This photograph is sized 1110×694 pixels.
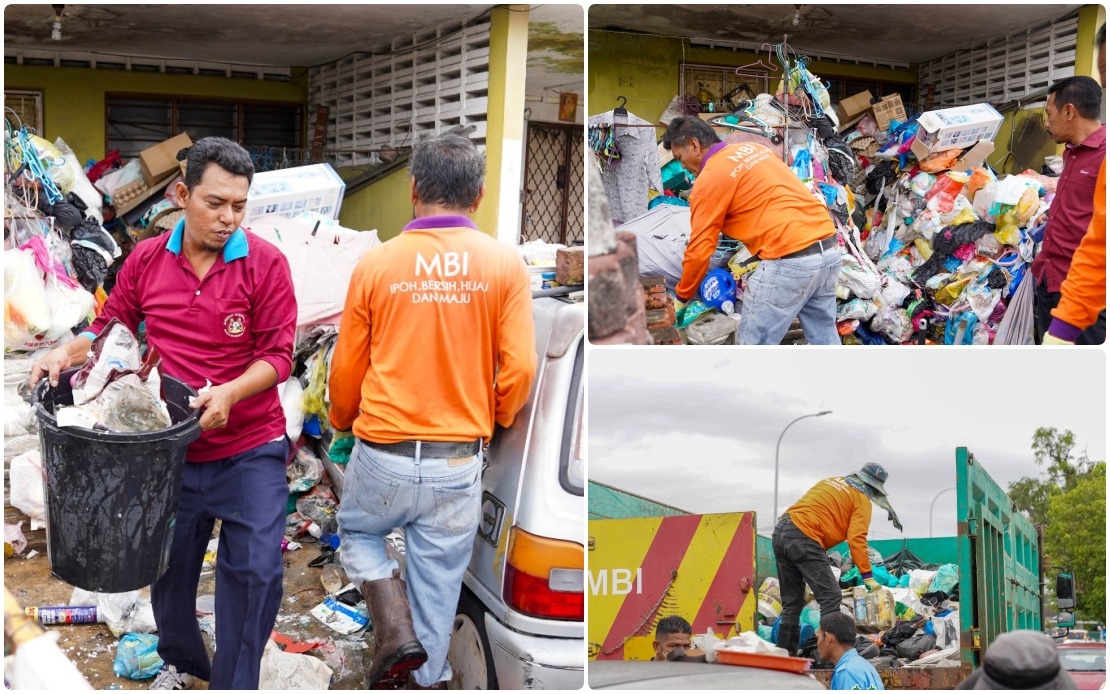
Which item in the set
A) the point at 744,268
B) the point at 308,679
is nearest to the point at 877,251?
the point at 744,268

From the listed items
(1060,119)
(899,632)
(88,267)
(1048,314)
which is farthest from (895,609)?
(88,267)

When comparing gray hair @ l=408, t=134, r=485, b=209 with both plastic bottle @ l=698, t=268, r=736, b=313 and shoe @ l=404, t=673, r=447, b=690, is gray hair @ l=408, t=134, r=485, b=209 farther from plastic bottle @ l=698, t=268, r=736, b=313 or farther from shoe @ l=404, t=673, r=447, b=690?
plastic bottle @ l=698, t=268, r=736, b=313

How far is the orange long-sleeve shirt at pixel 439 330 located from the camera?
2.80 meters

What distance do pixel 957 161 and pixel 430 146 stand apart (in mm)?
5297

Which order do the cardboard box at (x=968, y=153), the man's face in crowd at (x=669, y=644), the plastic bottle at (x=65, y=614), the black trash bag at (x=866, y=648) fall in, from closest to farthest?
the man's face in crowd at (x=669, y=644) → the plastic bottle at (x=65, y=614) → the black trash bag at (x=866, y=648) → the cardboard box at (x=968, y=153)

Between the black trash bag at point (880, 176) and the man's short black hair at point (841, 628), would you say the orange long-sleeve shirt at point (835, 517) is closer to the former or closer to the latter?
the man's short black hair at point (841, 628)

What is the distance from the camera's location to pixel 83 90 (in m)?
8.27

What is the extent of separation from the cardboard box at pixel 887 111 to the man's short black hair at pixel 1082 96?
12.6 feet

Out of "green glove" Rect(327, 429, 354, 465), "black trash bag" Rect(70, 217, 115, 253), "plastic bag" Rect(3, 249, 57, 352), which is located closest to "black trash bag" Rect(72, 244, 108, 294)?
"black trash bag" Rect(70, 217, 115, 253)

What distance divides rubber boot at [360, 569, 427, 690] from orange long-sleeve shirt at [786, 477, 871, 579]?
1.97 m

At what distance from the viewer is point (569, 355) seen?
2.87 meters

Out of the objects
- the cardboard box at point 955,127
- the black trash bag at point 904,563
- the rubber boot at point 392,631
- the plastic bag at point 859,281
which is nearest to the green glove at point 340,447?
the rubber boot at point 392,631

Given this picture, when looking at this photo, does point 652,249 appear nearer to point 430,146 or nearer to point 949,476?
point 949,476

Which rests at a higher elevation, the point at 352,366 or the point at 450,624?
the point at 352,366
